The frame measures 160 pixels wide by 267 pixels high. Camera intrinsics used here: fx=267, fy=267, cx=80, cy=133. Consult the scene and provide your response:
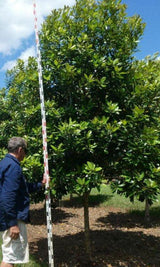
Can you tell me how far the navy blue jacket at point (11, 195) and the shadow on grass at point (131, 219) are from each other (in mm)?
8452

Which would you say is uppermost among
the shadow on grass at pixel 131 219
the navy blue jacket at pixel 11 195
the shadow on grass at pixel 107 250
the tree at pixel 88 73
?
the tree at pixel 88 73

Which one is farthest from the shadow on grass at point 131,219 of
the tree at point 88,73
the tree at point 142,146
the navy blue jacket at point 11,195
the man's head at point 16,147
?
the man's head at point 16,147

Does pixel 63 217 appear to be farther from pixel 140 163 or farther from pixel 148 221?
pixel 140 163

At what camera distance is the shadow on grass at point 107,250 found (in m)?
6.96

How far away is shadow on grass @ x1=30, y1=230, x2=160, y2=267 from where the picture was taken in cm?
696

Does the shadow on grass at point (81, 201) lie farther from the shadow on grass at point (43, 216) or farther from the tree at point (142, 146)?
the tree at point (142, 146)

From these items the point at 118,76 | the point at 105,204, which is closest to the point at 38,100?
the point at 118,76

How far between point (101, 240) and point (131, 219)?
171 inches

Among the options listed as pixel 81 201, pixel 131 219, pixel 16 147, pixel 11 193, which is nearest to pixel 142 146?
pixel 16 147

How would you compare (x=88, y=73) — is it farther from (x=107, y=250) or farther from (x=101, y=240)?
(x=101, y=240)

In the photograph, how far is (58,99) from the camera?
6383 millimetres

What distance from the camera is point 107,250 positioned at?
7.79 m

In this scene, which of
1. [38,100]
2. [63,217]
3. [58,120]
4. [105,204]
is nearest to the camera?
[58,120]

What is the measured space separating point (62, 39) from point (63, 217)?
32.0ft
